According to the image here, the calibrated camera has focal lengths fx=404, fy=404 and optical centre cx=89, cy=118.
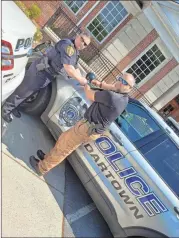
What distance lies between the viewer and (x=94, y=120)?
16.9 ft

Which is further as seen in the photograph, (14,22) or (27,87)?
(27,87)

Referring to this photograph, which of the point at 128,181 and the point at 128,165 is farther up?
the point at 128,165

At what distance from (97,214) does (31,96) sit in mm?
1987

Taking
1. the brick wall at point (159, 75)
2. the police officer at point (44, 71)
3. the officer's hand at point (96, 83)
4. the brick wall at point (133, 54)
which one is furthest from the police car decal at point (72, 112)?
the brick wall at point (159, 75)

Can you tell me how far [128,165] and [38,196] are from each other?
4.06ft

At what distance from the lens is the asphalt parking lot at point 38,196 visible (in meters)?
4.68

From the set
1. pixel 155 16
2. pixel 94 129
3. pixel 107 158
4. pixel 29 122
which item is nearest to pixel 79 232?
pixel 107 158

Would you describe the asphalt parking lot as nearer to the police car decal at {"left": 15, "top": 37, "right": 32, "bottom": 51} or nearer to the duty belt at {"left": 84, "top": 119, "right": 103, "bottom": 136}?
the duty belt at {"left": 84, "top": 119, "right": 103, "bottom": 136}

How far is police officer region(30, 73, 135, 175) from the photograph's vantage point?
4924 mm

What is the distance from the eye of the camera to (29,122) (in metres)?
6.20

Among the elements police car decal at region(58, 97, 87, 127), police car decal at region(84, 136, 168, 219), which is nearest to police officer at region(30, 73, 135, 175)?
police car decal at region(84, 136, 168, 219)

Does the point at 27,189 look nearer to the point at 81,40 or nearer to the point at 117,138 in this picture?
the point at 117,138

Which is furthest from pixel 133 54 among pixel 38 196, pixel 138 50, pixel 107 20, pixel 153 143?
pixel 38 196

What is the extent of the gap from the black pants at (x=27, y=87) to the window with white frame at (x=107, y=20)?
13.3 m
